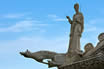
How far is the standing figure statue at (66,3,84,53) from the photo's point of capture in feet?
39.7

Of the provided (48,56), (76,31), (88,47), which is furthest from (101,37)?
(76,31)

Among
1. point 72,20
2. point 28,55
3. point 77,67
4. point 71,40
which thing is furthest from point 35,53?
point 77,67

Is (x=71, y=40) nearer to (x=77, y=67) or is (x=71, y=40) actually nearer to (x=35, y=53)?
(x=35, y=53)

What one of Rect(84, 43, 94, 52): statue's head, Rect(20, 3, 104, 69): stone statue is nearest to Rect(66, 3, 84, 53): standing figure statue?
Rect(20, 3, 104, 69): stone statue

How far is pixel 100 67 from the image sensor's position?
6676 mm

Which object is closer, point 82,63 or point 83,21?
point 82,63

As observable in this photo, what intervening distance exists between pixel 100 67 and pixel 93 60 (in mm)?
271

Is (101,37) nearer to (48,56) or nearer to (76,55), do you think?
(76,55)

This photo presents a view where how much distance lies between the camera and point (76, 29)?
12430mm

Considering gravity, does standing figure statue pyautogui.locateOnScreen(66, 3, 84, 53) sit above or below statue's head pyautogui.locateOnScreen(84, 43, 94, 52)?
above

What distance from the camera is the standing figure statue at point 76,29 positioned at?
1209 centimetres

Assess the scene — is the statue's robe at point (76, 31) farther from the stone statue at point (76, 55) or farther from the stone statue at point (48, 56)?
the stone statue at point (48, 56)

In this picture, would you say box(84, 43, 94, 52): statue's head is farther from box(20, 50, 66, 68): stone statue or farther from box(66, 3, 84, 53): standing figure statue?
box(66, 3, 84, 53): standing figure statue

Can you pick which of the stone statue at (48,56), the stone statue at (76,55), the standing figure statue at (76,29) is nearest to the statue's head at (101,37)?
the stone statue at (76,55)
